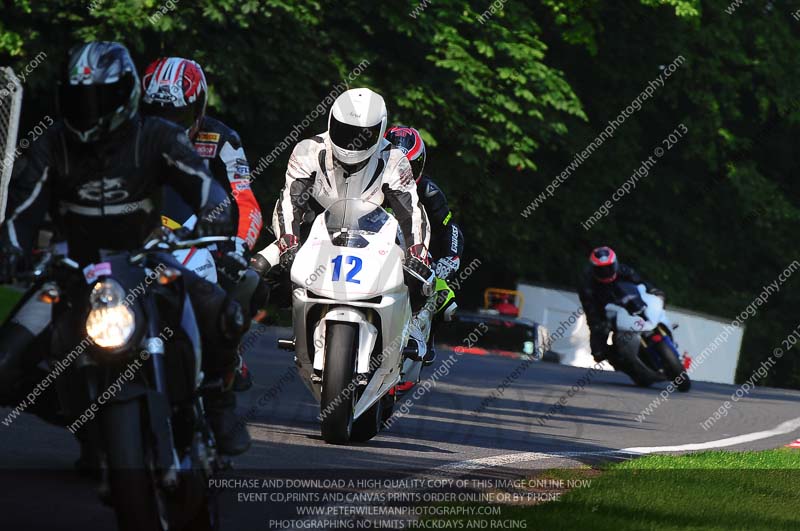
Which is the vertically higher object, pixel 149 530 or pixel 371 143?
pixel 149 530

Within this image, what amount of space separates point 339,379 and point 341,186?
1444mm

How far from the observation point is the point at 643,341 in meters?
20.2

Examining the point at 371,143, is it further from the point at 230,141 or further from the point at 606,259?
the point at 606,259

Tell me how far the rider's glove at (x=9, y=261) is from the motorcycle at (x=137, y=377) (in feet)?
0.27

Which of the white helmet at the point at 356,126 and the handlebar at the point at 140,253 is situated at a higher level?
the handlebar at the point at 140,253

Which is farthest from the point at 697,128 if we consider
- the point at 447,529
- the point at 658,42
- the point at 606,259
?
the point at 447,529

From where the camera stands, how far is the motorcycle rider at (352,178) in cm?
998

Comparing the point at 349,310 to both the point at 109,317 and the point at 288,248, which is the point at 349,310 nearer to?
the point at 288,248

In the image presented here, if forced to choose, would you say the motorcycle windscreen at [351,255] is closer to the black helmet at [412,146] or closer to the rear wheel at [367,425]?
the rear wheel at [367,425]

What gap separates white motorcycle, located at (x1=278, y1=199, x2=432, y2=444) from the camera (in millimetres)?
9344

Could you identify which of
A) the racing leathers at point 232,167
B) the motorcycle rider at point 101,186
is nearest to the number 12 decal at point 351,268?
the racing leathers at point 232,167

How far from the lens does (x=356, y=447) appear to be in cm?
966

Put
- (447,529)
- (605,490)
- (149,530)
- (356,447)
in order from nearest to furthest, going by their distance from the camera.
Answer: (149,530), (447,529), (605,490), (356,447)

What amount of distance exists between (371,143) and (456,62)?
57.9 feet
